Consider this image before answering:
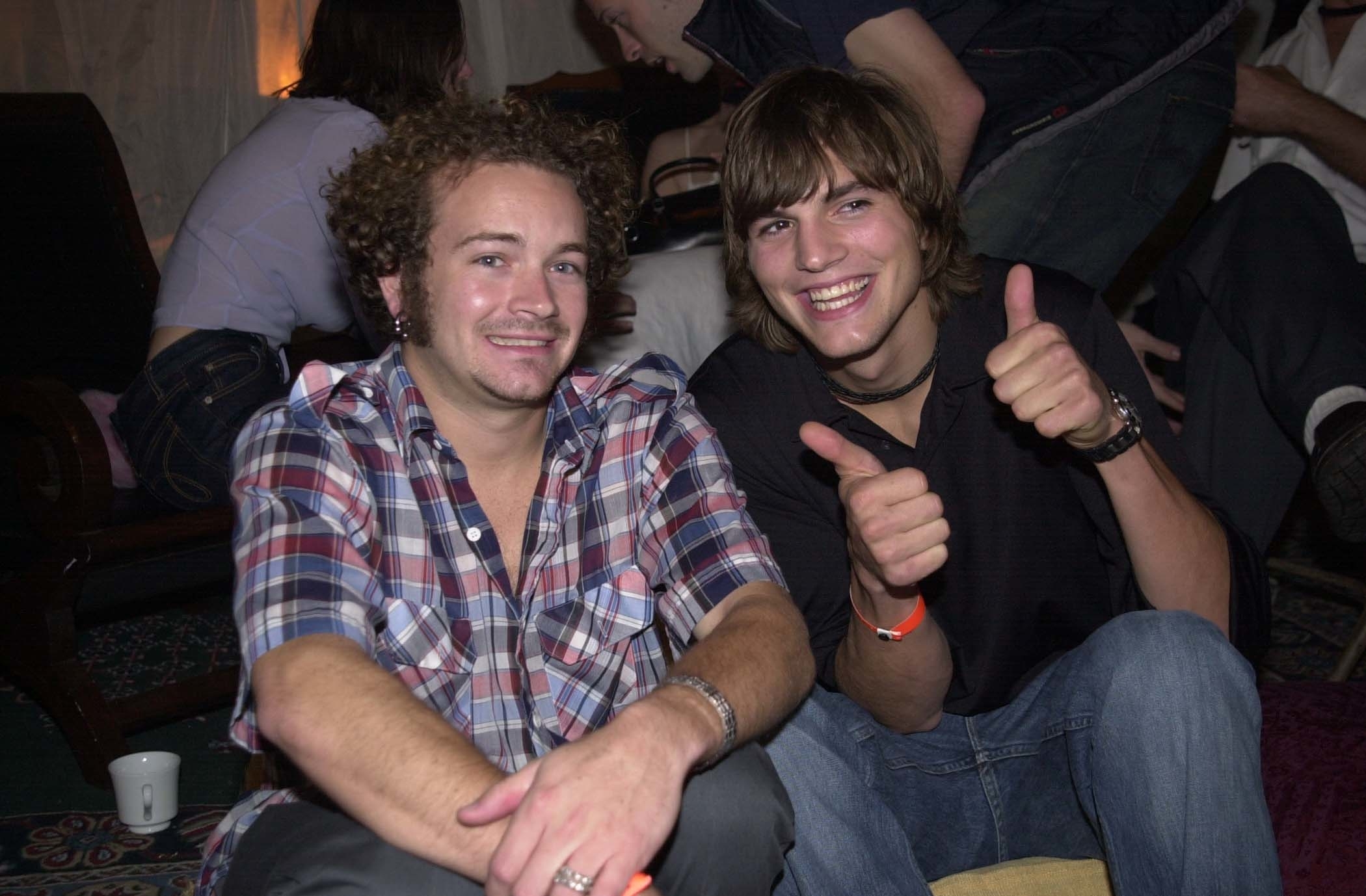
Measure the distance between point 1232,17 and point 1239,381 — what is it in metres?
0.75

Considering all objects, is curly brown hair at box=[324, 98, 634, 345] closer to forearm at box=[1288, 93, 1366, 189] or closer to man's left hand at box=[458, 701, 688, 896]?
man's left hand at box=[458, 701, 688, 896]

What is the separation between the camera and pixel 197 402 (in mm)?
2305

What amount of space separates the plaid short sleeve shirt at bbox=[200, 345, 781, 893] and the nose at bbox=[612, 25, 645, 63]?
4.94 feet

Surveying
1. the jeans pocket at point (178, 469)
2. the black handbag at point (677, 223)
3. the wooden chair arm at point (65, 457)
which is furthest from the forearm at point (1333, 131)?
the wooden chair arm at point (65, 457)

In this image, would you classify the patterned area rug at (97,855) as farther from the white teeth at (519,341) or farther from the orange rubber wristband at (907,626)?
the orange rubber wristband at (907,626)

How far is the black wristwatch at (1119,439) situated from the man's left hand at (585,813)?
712mm

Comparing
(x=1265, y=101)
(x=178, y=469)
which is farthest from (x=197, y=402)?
(x=1265, y=101)

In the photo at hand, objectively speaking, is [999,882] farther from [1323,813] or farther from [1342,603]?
[1342,603]

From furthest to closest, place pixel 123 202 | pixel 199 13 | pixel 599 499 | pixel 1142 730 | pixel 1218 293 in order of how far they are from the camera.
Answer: pixel 199 13 < pixel 123 202 < pixel 1218 293 < pixel 599 499 < pixel 1142 730

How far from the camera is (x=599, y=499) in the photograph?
58.2 inches

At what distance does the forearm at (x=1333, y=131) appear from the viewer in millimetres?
2490

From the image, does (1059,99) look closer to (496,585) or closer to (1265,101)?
(1265,101)

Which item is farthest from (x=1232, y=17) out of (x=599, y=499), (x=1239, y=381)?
(x=599, y=499)

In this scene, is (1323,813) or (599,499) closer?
(599,499)
